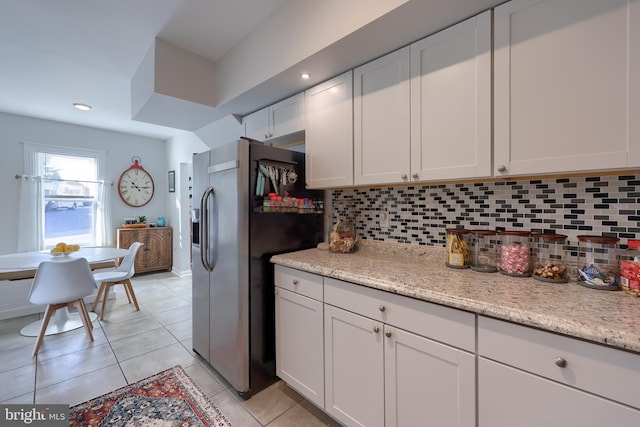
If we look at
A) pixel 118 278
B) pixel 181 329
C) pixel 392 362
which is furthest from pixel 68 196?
pixel 392 362

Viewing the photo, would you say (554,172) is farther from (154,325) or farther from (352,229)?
(154,325)

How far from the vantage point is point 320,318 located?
5.10 feet

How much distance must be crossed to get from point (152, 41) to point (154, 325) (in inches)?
107

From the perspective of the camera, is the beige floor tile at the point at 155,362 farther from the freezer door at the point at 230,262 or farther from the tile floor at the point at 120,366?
the freezer door at the point at 230,262

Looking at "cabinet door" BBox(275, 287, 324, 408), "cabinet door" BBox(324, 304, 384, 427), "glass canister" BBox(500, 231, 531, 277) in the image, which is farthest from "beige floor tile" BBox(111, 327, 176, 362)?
"glass canister" BBox(500, 231, 531, 277)

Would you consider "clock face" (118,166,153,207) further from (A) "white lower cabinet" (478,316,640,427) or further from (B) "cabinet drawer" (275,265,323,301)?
(A) "white lower cabinet" (478,316,640,427)

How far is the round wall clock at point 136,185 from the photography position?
16.4 ft

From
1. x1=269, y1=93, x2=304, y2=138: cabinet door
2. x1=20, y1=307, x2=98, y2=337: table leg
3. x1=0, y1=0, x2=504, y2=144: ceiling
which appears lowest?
x1=20, y1=307, x2=98, y2=337: table leg

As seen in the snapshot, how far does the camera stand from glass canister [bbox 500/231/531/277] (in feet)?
4.33

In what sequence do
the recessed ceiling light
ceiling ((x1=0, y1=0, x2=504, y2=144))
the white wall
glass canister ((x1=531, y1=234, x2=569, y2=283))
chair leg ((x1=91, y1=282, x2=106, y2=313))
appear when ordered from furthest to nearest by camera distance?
1. the white wall
2. the recessed ceiling light
3. chair leg ((x1=91, y1=282, x2=106, y2=313))
4. ceiling ((x1=0, y1=0, x2=504, y2=144))
5. glass canister ((x1=531, y1=234, x2=569, y2=283))

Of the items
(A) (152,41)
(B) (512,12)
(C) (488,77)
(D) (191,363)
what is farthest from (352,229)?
(A) (152,41)

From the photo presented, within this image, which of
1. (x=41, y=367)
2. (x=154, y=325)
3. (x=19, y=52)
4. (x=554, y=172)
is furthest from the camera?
(x=154, y=325)

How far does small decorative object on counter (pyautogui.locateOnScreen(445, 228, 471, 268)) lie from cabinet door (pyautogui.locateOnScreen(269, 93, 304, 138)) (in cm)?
133

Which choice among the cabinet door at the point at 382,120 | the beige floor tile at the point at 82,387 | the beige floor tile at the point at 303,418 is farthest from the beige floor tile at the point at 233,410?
the cabinet door at the point at 382,120
